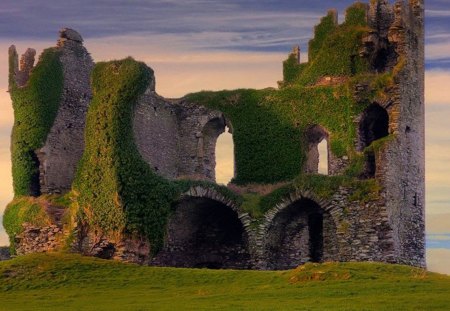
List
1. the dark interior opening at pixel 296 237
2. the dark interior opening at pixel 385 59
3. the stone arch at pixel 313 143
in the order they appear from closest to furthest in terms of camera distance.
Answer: the dark interior opening at pixel 296 237, the stone arch at pixel 313 143, the dark interior opening at pixel 385 59

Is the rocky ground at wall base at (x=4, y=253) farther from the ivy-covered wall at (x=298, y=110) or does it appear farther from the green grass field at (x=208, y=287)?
the ivy-covered wall at (x=298, y=110)

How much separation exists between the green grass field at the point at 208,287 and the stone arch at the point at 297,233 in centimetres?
1067

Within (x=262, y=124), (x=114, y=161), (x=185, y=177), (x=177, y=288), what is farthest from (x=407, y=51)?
(x=177, y=288)

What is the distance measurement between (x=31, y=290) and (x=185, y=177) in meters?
15.2

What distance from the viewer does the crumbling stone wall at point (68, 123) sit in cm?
5981

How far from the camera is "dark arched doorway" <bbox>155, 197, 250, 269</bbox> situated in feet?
185

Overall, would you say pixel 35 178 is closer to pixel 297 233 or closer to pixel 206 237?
pixel 206 237

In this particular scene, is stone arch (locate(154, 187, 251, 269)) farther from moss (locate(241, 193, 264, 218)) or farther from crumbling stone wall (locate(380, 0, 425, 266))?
crumbling stone wall (locate(380, 0, 425, 266))

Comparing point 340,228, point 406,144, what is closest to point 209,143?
point 340,228

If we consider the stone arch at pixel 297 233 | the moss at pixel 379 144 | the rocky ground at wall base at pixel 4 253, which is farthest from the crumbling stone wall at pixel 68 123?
the moss at pixel 379 144

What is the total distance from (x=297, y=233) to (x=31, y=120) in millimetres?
15125

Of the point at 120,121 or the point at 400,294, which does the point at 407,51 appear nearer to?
the point at 120,121

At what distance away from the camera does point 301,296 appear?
127 feet

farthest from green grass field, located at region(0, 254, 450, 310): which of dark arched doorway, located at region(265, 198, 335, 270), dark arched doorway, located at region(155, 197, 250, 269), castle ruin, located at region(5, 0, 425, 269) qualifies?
dark arched doorway, located at region(265, 198, 335, 270)
